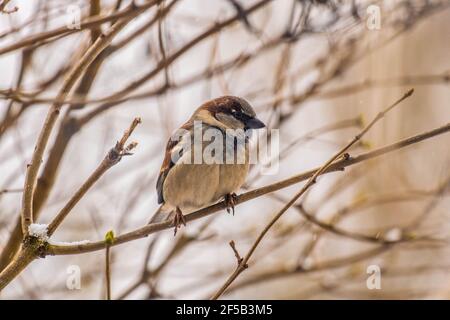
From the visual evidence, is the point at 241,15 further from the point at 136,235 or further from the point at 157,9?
the point at 136,235

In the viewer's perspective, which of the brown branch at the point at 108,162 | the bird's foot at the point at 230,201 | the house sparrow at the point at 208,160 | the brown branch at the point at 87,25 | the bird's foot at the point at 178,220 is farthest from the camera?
the house sparrow at the point at 208,160

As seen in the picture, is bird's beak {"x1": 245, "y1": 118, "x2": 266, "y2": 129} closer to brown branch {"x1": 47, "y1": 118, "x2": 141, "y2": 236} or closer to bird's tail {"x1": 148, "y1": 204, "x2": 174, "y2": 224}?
bird's tail {"x1": 148, "y1": 204, "x2": 174, "y2": 224}

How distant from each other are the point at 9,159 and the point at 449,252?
2098 millimetres

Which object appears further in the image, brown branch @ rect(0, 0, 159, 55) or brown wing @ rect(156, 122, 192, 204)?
brown wing @ rect(156, 122, 192, 204)

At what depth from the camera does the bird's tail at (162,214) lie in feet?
8.16

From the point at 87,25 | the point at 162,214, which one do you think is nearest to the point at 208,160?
the point at 162,214

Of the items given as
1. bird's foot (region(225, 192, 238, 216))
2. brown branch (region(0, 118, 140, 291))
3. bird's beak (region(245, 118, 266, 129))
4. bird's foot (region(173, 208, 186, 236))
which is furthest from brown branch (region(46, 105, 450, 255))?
bird's beak (region(245, 118, 266, 129))

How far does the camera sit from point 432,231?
3.06 m

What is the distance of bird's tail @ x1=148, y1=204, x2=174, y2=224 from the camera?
2.49 meters

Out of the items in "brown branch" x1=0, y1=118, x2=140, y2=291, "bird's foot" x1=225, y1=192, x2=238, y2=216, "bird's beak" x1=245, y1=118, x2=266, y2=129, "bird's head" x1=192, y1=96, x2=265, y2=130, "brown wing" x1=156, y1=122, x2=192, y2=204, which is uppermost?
"bird's head" x1=192, y1=96, x2=265, y2=130

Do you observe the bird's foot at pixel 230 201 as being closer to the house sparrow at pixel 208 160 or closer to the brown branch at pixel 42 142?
the house sparrow at pixel 208 160

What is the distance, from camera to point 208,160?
2.42 metres

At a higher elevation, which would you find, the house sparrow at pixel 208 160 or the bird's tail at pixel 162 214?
the house sparrow at pixel 208 160

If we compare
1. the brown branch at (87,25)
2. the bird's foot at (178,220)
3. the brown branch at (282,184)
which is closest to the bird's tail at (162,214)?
the bird's foot at (178,220)
